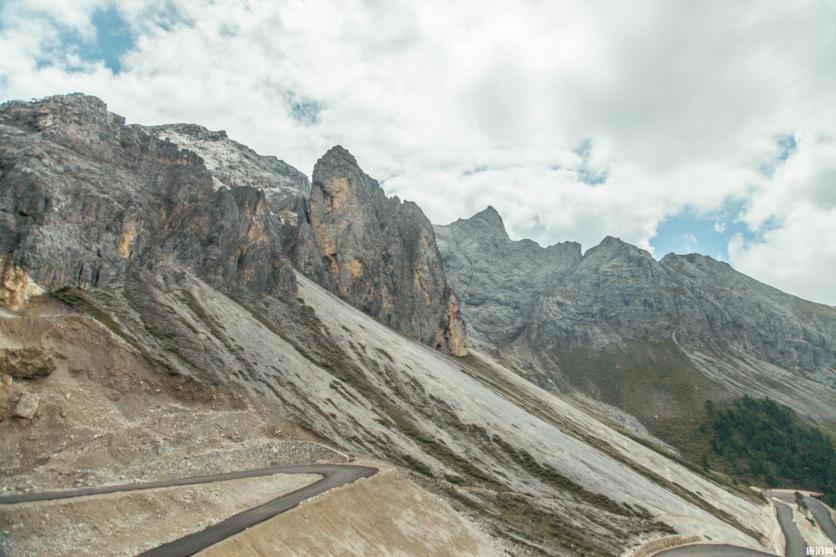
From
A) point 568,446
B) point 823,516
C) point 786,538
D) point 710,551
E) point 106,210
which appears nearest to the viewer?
point 710,551

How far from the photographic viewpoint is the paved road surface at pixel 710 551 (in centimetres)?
6138

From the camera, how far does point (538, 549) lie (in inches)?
1912

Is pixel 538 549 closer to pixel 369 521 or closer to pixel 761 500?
pixel 369 521

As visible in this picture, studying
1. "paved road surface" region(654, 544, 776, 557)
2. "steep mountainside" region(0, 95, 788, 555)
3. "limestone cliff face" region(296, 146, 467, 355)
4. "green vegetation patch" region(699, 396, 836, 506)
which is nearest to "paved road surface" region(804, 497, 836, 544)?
"steep mountainside" region(0, 95, 788, 555)

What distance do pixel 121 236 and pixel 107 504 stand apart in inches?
2725

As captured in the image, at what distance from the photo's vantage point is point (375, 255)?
164m

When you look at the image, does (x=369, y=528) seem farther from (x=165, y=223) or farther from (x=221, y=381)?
(x=165, y=223)

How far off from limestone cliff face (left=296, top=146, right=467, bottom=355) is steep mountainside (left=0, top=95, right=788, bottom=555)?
15.1 m

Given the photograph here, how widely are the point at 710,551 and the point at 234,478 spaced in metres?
62.2

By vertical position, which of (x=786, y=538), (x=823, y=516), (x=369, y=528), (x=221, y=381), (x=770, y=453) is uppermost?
(x=770, y=453)

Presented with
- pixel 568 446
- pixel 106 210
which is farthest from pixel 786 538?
pixel 106 210

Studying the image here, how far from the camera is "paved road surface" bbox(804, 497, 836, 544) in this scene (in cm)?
10581

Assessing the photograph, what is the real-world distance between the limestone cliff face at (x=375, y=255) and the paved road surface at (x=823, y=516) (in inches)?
4116

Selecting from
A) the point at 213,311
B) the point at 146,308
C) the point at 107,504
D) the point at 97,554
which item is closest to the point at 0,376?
the point at 107,504
